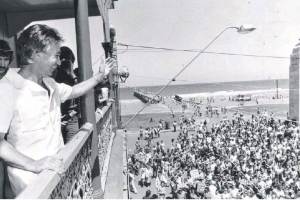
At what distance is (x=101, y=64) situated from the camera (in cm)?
348

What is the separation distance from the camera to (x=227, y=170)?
1794cm

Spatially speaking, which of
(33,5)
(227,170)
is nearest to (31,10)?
(33,5)

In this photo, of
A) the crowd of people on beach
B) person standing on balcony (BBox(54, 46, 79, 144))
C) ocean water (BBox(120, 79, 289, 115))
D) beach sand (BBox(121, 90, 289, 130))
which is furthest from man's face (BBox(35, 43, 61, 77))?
ocean water (BBox(120, 79, 289, 115))

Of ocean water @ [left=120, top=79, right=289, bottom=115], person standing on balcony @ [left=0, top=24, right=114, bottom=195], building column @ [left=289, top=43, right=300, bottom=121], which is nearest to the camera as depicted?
person standing on balcony @ [left=0, top=24, right=114, bottom=195]

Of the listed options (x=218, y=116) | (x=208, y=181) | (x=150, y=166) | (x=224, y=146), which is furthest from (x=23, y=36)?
(x=218, y=116)

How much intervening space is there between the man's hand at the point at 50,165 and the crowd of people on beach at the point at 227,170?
39.9ft

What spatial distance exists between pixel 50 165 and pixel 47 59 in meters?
0.72

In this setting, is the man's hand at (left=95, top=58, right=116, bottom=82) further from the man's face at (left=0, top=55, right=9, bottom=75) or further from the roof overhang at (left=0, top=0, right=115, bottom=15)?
the roof overhang at (left=0, top=0, right=115, bottom=15)

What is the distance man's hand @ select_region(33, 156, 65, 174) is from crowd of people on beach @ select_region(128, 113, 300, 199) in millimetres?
12159

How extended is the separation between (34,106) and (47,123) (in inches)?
5.8

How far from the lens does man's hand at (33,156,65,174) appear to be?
6.46ft

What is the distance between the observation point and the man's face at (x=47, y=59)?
7.64 ft

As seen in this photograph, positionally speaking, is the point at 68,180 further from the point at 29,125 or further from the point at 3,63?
the point at 3,63

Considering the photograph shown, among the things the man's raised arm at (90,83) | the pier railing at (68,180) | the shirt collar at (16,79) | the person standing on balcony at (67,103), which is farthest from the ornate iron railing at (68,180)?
the person standing on balcony at (67,103)
